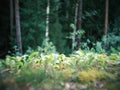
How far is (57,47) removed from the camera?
826 inches

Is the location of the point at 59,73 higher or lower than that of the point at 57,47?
higher

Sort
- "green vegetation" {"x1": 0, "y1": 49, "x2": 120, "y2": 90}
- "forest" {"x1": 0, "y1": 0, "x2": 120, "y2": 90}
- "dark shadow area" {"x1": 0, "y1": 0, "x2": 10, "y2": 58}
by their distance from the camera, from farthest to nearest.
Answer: "dark shadow area" {"x1": 0, "y1": 0, "x2": 10, "y2": 58} → "forest" {"x1": 0, "y1": 0, "x2": 120, "y2": 90} → "green vegetation" {"x1": 0, "y1": 49, "x2": 120, "y2": 90}

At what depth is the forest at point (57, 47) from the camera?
5281 mm

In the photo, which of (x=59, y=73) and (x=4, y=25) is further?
(x=4, y=25)

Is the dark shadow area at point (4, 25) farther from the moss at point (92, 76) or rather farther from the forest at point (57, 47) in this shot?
the moss at point (92, 76)

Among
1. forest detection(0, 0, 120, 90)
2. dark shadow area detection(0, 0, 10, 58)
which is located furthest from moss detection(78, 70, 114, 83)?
dark shadow area detection(0, 0, 10, 58)

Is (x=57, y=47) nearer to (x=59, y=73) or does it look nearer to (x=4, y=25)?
(x=4, y=25)

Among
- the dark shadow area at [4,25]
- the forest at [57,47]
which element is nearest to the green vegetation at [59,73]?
the forest at [57,47]

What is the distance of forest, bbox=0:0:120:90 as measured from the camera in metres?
5.28

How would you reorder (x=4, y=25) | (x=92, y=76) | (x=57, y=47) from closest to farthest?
1. (x=92, y=76)
2. (x=57, y=47)
3. (x=4, y=25)

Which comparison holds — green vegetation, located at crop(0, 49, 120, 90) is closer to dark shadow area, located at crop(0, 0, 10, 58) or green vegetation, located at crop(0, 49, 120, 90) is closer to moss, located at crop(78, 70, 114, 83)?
moss, located at crop(78, 70, 114, 83)

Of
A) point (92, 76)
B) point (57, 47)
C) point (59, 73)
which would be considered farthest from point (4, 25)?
point (92, 76)

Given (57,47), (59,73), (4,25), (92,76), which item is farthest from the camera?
(4,25)

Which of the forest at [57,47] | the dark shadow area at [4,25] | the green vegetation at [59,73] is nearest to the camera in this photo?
the green vegetation at [59,73]
